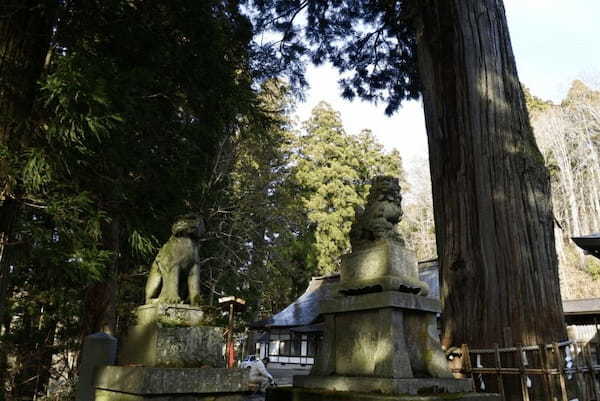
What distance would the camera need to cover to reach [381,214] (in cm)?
480

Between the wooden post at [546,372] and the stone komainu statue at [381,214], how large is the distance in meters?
2.04

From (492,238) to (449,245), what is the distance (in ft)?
2.14

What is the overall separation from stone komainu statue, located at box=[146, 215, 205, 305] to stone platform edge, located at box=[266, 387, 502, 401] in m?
1.31

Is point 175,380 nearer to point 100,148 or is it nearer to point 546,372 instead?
point 100,148

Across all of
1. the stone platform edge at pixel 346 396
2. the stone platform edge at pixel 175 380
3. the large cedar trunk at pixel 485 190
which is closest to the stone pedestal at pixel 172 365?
the stone platform edge at pixel 175 380

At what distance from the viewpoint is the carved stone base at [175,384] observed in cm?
388

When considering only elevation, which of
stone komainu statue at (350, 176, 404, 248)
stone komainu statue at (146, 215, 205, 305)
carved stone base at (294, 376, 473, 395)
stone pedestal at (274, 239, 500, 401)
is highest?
stone komainu statue at (350, 176, 404, 248)

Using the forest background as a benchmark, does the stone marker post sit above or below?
below

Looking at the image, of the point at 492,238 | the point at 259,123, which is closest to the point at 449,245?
the point at 492,238

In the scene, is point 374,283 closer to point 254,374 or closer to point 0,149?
point 0,149

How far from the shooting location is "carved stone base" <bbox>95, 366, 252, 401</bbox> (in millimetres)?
3875

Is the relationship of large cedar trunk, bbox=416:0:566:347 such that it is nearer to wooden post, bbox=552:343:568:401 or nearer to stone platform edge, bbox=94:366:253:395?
wooden post, bbox=552:343:568:401

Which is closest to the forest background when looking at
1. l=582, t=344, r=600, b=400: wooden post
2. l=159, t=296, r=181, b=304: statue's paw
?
l=159, t=296, r=181, b=304: statue's paw

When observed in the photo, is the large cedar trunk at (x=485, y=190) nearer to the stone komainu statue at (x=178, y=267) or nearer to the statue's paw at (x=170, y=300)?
the stone komainu statue at (x=178, y=267)
